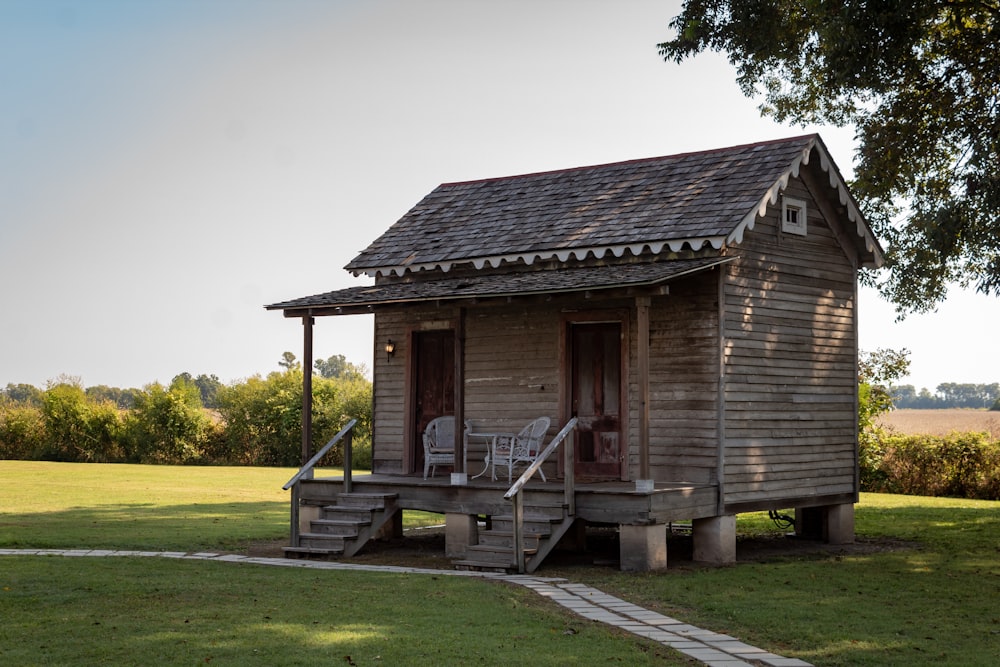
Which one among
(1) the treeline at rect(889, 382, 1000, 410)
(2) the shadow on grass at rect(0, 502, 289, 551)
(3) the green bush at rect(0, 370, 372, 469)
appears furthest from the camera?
(1) the treeline at rect(889, 382, 1000, 410)

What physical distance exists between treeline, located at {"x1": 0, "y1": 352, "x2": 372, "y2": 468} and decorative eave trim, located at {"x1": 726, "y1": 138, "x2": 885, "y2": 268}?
24393mm

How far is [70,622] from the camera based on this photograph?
9.68 meters

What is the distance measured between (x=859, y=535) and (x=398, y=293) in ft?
28.1

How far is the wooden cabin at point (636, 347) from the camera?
15.0m

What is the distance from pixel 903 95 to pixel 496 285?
9.69m

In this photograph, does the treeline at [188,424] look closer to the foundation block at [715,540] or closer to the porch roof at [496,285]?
the porch roof at [496,285]

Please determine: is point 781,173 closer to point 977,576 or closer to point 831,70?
Answer: point 831,70

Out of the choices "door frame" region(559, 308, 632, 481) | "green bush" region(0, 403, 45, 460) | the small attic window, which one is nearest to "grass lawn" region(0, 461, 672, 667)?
"door frame" region(559, 308, 632, 481)

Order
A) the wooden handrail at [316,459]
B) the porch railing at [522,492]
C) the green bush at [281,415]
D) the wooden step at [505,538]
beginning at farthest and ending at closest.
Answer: the green bush at [281,415] → the wooden handrail at [316,459] → the wooden step at [505,538] → the porch railing at [522,492]

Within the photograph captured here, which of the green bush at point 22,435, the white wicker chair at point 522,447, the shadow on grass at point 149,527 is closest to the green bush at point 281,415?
the green bush at point 22,435

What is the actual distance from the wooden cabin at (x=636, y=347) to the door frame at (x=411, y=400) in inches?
1.4

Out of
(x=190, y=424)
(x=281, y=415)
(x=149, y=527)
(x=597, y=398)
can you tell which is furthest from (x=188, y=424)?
(x=597, y=398)

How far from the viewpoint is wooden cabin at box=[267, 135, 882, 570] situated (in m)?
15.0

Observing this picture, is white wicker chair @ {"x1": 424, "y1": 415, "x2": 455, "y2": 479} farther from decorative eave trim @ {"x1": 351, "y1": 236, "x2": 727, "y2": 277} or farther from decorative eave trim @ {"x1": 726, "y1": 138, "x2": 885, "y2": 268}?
decorative eave trim @ {"x1": 726, "y1": 138, "x2": 885, "y2": 268}
